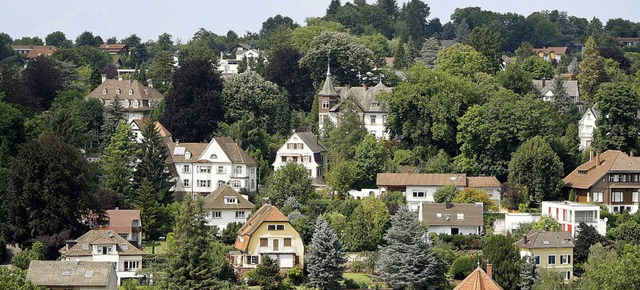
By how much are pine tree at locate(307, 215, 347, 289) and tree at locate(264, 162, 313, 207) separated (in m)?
8.89

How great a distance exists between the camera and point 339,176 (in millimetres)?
79562

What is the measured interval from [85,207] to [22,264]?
207 inches

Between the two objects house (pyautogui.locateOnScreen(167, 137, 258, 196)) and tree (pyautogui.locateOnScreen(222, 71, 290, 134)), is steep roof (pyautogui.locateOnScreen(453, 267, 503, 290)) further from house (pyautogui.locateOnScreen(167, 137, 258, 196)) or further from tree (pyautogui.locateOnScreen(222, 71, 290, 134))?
tree (pyautogui.locateOnScreen(222, 71, 290, 134))

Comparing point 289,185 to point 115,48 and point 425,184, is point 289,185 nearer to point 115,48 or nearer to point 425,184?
point 425,184

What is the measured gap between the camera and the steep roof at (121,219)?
71250 mm

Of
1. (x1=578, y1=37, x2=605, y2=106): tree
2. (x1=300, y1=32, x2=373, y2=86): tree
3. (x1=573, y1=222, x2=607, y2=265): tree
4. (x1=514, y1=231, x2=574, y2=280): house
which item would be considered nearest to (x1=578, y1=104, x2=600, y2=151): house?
(x1=573, y1=222, x2=607, y2=265): tree

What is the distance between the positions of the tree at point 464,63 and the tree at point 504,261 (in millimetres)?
25104

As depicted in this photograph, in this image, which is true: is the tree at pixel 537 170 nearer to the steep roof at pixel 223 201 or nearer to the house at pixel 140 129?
the steep roof at pixel 223 201

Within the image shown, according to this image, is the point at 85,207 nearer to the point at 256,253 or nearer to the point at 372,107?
the point at 256,253

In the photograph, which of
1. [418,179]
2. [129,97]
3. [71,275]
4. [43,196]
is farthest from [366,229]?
[129,97]

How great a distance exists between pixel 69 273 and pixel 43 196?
7.70m

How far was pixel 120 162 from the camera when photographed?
7856cm

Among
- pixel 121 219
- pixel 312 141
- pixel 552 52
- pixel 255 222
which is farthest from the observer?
pixel 552 52

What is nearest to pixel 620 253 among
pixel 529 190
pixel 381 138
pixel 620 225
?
pixel 620 225
